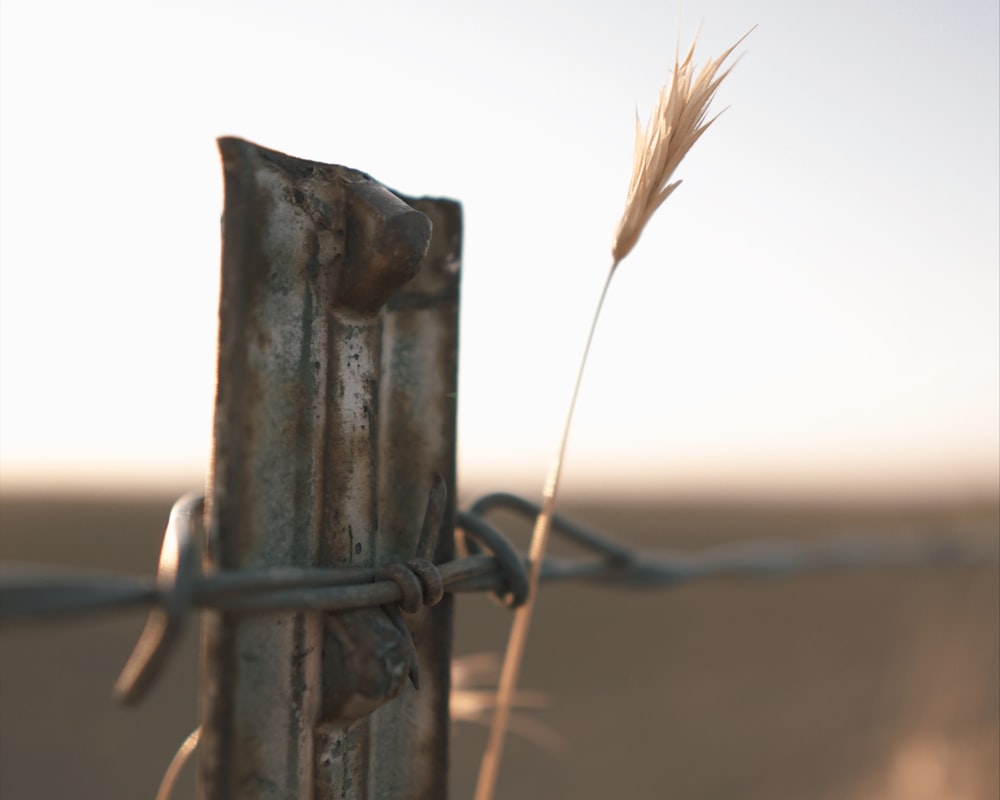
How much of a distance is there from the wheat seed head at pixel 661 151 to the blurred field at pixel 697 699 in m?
0.76

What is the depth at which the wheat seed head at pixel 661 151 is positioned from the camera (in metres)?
1.03

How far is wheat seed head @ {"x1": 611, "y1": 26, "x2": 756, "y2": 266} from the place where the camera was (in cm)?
103

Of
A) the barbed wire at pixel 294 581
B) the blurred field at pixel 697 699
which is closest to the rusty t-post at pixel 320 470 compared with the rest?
the barbed wire at pixel 294 581

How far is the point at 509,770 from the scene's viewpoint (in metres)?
5.73

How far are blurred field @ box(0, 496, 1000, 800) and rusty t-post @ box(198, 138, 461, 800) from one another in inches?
7.4

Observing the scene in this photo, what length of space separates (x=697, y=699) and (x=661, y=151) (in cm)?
727

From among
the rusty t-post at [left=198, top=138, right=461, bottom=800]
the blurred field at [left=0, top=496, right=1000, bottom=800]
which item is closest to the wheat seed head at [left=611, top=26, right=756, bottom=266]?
the rusty t-post at [left=198, top=138, right=461, bottom=800]

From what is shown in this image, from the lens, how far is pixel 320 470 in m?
0.75

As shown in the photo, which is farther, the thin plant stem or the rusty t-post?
the thin plant stem

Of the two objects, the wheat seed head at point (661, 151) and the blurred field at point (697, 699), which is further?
the blurred field at point (697, 699)

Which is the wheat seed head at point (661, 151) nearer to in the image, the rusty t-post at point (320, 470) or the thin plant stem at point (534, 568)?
the thin plant stem at point (534, 568)

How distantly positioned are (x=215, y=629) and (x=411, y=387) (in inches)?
12.2

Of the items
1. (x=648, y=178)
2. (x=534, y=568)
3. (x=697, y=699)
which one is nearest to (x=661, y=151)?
(x=648, y=178)

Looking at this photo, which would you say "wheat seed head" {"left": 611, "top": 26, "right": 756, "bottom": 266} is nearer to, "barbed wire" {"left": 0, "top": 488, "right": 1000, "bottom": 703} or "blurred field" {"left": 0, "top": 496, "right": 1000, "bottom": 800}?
"barbed wire" {"left": 0, "top": 488, "right": 1000, "bottom": 703}
